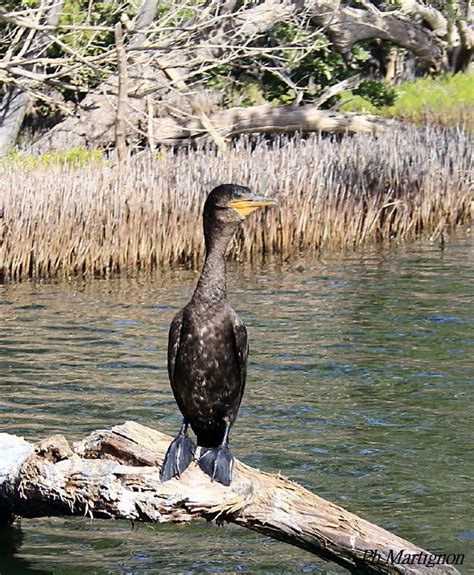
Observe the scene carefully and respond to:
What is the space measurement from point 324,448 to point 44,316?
4.61 m

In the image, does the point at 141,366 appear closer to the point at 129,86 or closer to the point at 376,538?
the point at 376,538

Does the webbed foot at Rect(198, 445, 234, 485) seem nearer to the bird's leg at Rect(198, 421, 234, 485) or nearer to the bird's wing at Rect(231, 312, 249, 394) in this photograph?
the bird's leg at Rect(198, 421, 234, 485)

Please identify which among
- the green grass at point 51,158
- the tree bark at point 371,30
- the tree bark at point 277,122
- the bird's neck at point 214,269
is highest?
the tree bark at point 371,30

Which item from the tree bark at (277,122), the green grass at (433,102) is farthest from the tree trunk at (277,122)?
the green grass at (433,102)

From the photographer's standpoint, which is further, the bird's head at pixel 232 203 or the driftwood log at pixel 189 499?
the bird's head at pixel 232 203

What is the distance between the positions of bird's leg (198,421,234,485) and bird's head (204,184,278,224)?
106 centimetres

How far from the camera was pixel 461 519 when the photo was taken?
5.80 metres

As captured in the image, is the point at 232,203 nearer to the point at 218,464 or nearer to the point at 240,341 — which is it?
the point at 240,341

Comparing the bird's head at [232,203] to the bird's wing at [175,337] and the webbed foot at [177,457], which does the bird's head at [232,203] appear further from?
the webbed foot at [177,457]

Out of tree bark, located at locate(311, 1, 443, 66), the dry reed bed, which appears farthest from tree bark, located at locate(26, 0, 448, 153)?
the dry reed bed

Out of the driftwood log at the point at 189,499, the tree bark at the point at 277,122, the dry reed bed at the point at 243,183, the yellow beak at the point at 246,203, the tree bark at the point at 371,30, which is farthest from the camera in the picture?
the tree bark at the point at 371,30

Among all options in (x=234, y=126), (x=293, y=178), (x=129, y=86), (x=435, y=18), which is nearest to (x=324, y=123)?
(x=234, y=126)

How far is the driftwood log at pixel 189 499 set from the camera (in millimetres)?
4309

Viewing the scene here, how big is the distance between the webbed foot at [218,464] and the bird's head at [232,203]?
42.5 inches
